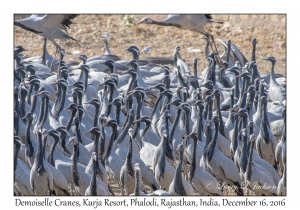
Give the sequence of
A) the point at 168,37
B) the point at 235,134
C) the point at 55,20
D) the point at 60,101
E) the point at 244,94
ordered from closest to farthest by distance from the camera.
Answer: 1. the point at 235,134
2. the point at 60,101
3. the point at 244,94
4. the point at 55,20
5. the point at 168,37

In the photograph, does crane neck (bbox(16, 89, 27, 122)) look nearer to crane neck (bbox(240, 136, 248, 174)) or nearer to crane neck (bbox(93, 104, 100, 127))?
crane neck (bbox(93, 104, 100, 127))

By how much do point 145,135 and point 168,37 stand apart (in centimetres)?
926

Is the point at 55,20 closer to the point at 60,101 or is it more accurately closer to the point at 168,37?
the point at 60,101

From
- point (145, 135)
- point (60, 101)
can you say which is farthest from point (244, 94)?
point (60, 101)

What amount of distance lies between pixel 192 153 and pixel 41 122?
6.96ft

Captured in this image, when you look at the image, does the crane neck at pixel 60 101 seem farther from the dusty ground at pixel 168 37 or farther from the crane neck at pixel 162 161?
the dusty ground at pixel 168 37

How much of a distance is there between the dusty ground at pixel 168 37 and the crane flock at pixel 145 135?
427cm

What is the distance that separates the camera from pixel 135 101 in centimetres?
1102

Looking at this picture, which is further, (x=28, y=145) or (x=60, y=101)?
(x=60, y=101)

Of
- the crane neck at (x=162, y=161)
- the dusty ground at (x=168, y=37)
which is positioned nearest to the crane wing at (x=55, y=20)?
the dusty ground at (x=168, y=37)

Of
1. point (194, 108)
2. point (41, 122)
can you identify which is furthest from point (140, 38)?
point (41, 122)

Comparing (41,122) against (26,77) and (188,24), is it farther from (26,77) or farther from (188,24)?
(188,24)

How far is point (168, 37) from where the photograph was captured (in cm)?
1844

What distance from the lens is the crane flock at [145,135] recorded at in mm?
8117
